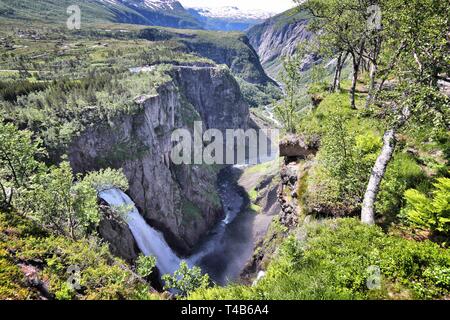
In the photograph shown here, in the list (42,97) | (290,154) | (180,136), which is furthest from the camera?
(180,136)

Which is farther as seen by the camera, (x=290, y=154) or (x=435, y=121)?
(x=290, y=154)

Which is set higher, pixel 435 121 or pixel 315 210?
pixel 435 121

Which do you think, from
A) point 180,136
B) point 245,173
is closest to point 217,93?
point 245,173

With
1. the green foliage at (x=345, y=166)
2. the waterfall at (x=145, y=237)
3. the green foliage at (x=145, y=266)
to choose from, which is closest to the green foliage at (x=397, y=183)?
the green foliage at (x=345, y=166)

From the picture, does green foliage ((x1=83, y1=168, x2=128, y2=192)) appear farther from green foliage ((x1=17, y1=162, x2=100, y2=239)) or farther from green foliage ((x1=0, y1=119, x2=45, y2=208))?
green foliage ((x1=0, y1=119, x2=45, y2=208))

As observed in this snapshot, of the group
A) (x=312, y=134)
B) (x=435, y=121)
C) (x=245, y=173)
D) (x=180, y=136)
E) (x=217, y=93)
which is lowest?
(x=245, y=173)

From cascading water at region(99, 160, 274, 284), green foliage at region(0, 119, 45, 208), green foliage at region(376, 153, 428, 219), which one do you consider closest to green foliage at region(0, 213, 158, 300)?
green foliage at region(0, 119, 45, 208)

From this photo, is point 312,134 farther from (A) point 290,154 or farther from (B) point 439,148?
(B) point 439,148

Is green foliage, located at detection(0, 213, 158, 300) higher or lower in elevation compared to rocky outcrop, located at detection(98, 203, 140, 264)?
higher
